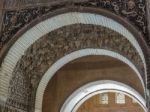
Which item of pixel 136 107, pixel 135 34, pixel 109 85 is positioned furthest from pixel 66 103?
pixel 136 107

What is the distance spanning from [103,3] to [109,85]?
11.2ft

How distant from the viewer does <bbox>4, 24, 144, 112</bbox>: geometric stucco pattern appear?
4531 mm

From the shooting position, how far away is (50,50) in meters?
4.91

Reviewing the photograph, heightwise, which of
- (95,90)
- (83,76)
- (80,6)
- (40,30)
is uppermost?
(80,6)

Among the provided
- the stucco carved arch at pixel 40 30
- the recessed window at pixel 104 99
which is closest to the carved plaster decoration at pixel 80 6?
the stucco carved arch at pixel 40 30

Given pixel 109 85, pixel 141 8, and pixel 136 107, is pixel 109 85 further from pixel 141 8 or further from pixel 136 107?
pixel 136 107

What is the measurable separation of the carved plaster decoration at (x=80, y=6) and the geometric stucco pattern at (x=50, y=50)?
1.51 ft

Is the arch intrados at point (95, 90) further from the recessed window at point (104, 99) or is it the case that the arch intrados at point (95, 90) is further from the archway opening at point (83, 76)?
the recessed window at point (104, 99)

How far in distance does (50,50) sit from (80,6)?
1164mm

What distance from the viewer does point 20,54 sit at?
14.3 feet

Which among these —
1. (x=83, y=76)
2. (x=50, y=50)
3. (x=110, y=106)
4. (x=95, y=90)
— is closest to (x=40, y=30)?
(x=50, y=50)

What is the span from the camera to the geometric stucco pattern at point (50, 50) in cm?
453

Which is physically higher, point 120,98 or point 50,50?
point 120,98

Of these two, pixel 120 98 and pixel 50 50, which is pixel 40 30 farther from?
pixel 120 98
